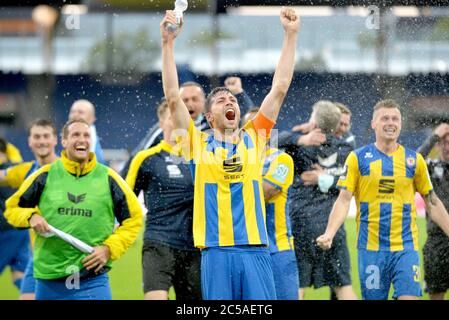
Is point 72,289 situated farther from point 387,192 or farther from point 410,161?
point 410,161

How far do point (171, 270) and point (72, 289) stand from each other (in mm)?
898

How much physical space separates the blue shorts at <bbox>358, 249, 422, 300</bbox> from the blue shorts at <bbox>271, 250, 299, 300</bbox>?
58cm

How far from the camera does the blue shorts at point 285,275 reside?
21.2 feet

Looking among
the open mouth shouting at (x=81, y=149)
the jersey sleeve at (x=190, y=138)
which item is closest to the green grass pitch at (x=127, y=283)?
the open mouth shouting at (x=81, y=149)

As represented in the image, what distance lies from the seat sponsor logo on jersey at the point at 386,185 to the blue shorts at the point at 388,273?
0.51 metres

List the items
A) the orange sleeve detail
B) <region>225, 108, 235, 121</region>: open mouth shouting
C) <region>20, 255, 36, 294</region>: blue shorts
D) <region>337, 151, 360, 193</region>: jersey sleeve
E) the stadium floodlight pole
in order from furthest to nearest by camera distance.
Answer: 1. <region>20, 255, 36, 294</region>: blue shorts
2. <region>337, 151, 360, 193</region>: jersey sleeve
3. the stadium floodlight pole
4. the orange sleeve detail
5. <region>225, 108, 235, 121</region>: open mouth shouting

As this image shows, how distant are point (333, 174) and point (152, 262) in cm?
185

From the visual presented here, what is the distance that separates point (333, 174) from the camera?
7.32 m

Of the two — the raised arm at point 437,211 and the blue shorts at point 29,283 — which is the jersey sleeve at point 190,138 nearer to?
the raised arm at point 437,211

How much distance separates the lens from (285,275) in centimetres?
649

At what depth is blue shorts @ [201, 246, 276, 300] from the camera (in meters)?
5.09

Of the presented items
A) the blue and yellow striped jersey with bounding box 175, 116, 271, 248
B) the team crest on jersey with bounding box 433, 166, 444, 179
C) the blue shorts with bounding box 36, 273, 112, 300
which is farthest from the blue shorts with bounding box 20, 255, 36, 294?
the team crest on jersey with bounding box 433, 166, 444, 179

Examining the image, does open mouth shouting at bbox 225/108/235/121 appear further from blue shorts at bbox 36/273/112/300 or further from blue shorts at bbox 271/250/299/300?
blue shorts at bbox 36/273/112/300
